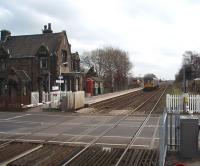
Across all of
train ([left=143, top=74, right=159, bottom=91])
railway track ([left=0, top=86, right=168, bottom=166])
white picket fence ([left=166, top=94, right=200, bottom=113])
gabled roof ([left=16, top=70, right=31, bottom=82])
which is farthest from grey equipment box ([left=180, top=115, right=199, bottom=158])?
train ([left=143, top=74, right=159, bottom=91])

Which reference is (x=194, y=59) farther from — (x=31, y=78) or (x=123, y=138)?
(x=123, y=138)

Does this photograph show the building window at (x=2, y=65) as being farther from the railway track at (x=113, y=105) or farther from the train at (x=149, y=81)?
the train at (x=149, y=81)

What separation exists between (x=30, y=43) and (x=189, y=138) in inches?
1722

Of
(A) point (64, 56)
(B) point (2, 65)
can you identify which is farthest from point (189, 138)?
(B) point (2, 65)

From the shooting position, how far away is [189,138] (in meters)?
13.0

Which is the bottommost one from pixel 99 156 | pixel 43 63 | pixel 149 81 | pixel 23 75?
pixel 99 156

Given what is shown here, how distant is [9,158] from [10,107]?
2304 centimetres

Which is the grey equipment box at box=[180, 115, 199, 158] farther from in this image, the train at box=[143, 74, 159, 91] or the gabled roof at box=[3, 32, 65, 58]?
the train at box=[143, 74, 159, 91]

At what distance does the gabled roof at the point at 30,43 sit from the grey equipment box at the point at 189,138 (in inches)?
1571

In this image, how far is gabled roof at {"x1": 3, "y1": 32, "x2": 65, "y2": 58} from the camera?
2062 inches

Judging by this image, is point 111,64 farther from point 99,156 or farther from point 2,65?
point 99,156

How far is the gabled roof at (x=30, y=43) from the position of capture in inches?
2062

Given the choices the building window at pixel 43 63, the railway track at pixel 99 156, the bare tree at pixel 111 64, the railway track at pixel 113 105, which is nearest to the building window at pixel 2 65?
the building window at pixel 43 63

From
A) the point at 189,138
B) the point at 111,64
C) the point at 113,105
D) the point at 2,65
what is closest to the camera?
the point at 189,138
